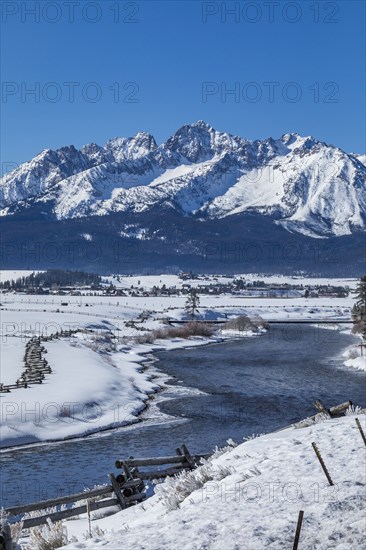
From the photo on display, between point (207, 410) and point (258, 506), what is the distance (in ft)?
104

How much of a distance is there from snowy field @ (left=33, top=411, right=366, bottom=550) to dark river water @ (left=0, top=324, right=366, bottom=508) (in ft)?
36.8

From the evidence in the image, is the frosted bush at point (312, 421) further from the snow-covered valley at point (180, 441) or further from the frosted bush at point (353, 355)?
the frosted bush at point (353, 355)

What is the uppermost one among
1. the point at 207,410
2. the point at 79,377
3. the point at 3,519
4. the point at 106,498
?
the point at 3,519

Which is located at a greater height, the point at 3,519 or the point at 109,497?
the point at 3,519

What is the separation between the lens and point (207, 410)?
42781mm

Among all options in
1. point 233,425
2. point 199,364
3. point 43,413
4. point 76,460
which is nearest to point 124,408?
point 43,413

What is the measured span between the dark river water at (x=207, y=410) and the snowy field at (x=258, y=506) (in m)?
11.2

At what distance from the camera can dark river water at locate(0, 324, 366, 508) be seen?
27.3 m

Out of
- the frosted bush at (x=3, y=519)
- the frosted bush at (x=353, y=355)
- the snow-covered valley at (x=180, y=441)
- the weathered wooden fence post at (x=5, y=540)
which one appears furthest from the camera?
the frosted bush at (x=353, y=355)

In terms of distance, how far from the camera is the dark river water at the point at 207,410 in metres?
27.3

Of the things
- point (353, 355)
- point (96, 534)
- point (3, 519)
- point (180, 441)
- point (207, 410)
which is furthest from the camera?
point (353, 355)

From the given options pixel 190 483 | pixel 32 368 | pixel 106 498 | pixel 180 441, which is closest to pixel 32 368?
pixel 32 368

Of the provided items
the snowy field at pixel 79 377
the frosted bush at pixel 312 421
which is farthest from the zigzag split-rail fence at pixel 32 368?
the frosted bush at pixel 312 421

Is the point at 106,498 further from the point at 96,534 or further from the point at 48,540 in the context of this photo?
the point at 48,540
